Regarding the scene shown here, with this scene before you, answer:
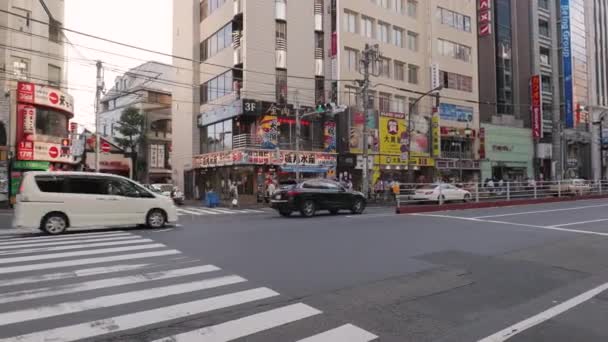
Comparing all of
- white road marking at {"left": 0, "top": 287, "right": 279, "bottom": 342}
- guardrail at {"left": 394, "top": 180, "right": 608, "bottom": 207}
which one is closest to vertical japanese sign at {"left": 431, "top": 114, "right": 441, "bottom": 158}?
guardrail at {"left": 394, "top": 180, "right": 608, "bottom": 207}

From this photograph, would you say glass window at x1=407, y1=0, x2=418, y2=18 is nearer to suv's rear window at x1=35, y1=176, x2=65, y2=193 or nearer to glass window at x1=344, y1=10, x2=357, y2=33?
glass window at x1=344, y1=10, x2=357, y2=33

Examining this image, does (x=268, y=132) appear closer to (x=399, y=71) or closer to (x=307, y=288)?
(x=399, y=71)

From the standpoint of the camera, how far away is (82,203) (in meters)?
13.0

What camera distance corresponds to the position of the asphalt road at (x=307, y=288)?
177 inches

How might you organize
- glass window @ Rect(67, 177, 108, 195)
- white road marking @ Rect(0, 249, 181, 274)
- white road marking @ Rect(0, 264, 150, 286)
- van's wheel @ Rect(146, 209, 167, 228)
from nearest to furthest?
white road marking @ Rect(0, 264, 150, 286) → white road marking @ Rect(0, 249, 181, 274) → glass window @ Rect(67, 177, 108, 195) → van's wheel @ Rect(146, 209, 167, 228)

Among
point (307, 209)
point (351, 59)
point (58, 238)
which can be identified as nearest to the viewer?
point (58, 238)

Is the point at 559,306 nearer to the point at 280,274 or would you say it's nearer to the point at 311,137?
the point at 280,274

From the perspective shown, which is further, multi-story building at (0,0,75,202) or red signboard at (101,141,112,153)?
red signboard at (101,141,112,153)

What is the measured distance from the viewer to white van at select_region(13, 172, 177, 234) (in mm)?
12484

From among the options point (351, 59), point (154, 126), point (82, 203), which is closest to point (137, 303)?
point (82, 203)

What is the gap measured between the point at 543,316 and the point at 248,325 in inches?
136

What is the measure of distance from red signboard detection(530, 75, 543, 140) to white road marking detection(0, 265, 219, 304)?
167 ft

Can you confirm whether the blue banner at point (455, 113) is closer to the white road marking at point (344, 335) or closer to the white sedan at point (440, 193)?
the white sedan at point (440, 193)

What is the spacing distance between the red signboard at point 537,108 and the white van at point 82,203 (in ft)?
156
